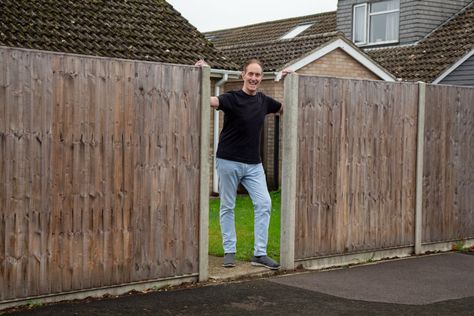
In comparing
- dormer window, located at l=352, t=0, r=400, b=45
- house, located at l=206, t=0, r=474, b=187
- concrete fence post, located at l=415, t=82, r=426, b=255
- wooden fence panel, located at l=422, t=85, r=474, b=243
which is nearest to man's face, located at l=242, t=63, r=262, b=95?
concrete fence post, located at l=415, t=82, r=426, b=255

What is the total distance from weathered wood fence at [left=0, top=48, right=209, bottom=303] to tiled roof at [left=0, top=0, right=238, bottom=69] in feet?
26.8

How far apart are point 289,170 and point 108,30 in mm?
9485

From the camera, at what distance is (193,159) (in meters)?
7.27

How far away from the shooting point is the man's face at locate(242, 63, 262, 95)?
7723 mm

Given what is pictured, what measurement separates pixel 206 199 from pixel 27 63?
82.3 inches

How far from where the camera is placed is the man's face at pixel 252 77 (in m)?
7.72

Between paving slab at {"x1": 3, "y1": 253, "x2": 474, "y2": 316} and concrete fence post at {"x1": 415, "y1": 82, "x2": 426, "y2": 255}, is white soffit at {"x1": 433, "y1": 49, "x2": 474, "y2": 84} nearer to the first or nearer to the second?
concrete fence post at {"x1": 415, "y1": 82, "x2": 426, "y2": 255}

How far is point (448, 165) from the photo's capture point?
9641mm

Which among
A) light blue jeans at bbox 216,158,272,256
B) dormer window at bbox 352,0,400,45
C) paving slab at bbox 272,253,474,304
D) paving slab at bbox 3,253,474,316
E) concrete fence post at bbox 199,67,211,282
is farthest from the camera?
dormer window at bbox 352,0,400,45

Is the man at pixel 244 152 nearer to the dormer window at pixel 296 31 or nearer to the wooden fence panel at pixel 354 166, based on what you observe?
the wooden fence panel at pixel 354 166

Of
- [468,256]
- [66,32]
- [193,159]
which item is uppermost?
[66,32]

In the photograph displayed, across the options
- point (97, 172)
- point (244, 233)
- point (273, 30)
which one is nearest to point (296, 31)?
point (273, 30)

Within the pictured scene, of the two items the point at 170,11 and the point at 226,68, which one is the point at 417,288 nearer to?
the point at 226,68

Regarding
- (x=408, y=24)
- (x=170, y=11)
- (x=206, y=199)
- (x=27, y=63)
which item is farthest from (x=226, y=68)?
(x=27, y=63)
